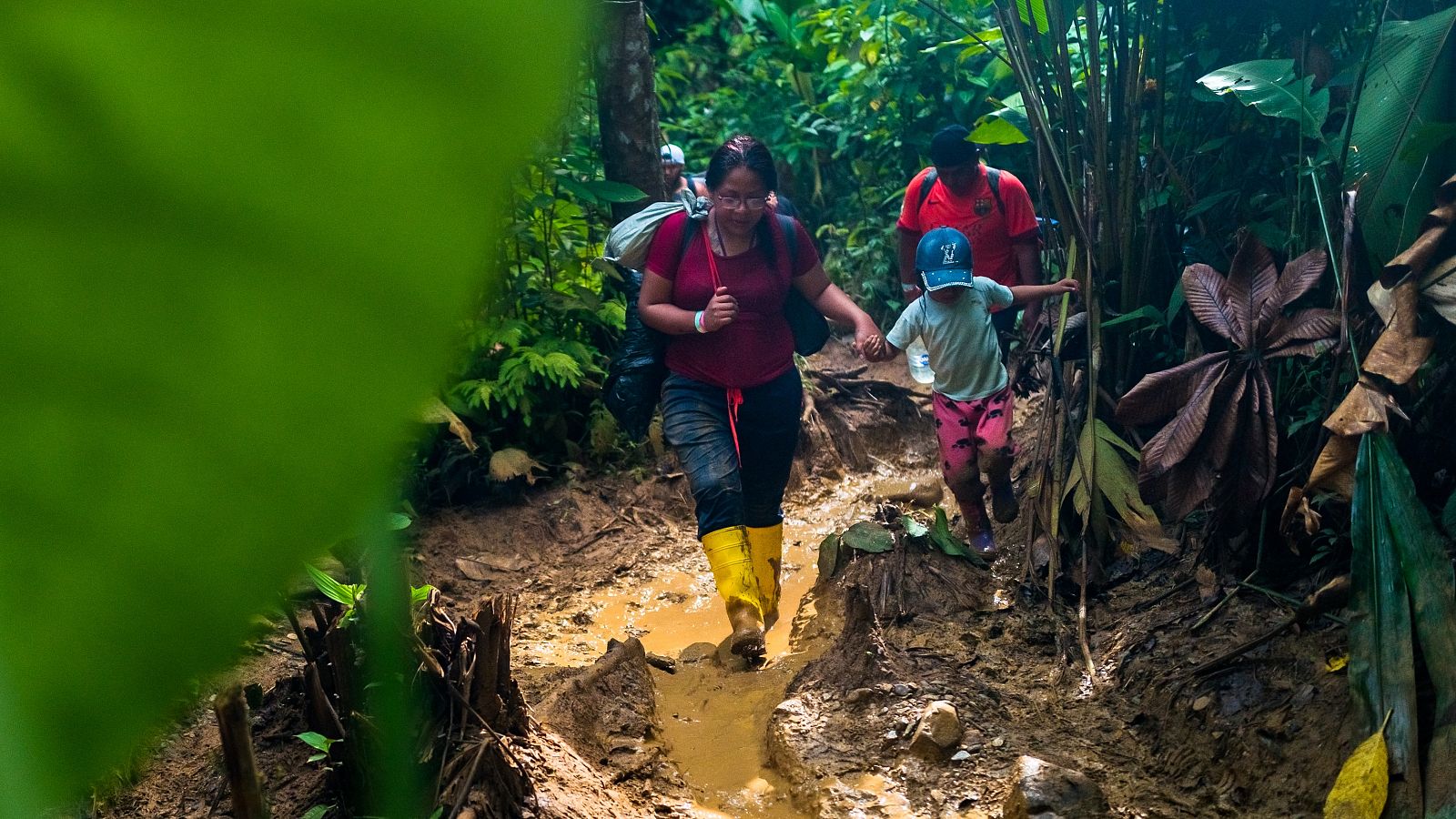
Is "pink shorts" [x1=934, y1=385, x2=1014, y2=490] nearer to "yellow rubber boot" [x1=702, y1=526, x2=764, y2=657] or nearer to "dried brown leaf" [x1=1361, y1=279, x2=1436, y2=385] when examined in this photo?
"yellow rubber boot" [x1=702, y1=526, x2=764, y2=657]

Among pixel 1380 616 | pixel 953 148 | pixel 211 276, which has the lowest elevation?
pixel 1380 616

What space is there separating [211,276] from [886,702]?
314 cm

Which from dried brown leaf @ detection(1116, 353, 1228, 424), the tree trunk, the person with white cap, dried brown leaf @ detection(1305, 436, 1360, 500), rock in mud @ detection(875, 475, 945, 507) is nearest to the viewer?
dried brown leaf @ detection(1305, 436, 1360, 500)

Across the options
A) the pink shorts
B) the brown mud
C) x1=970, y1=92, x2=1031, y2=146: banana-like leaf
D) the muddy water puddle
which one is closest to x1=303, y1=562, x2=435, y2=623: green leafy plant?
the brown mud

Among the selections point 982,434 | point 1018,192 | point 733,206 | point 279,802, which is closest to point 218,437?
point 279,802

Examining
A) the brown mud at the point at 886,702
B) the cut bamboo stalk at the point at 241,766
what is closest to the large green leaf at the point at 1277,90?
the brown mud at the point at 886,702

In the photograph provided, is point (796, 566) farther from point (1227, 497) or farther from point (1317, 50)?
point (1317, 50)

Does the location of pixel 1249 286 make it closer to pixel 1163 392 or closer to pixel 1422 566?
pixel 1163 392

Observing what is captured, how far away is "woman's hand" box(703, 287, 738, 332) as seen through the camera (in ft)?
11.3

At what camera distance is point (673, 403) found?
3.78m

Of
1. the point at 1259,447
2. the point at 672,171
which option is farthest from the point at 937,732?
the point at 672,171

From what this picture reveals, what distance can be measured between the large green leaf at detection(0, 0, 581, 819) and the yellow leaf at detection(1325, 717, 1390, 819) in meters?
2.34

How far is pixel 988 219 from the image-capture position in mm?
4398

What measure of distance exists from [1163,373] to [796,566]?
2.18 metres
